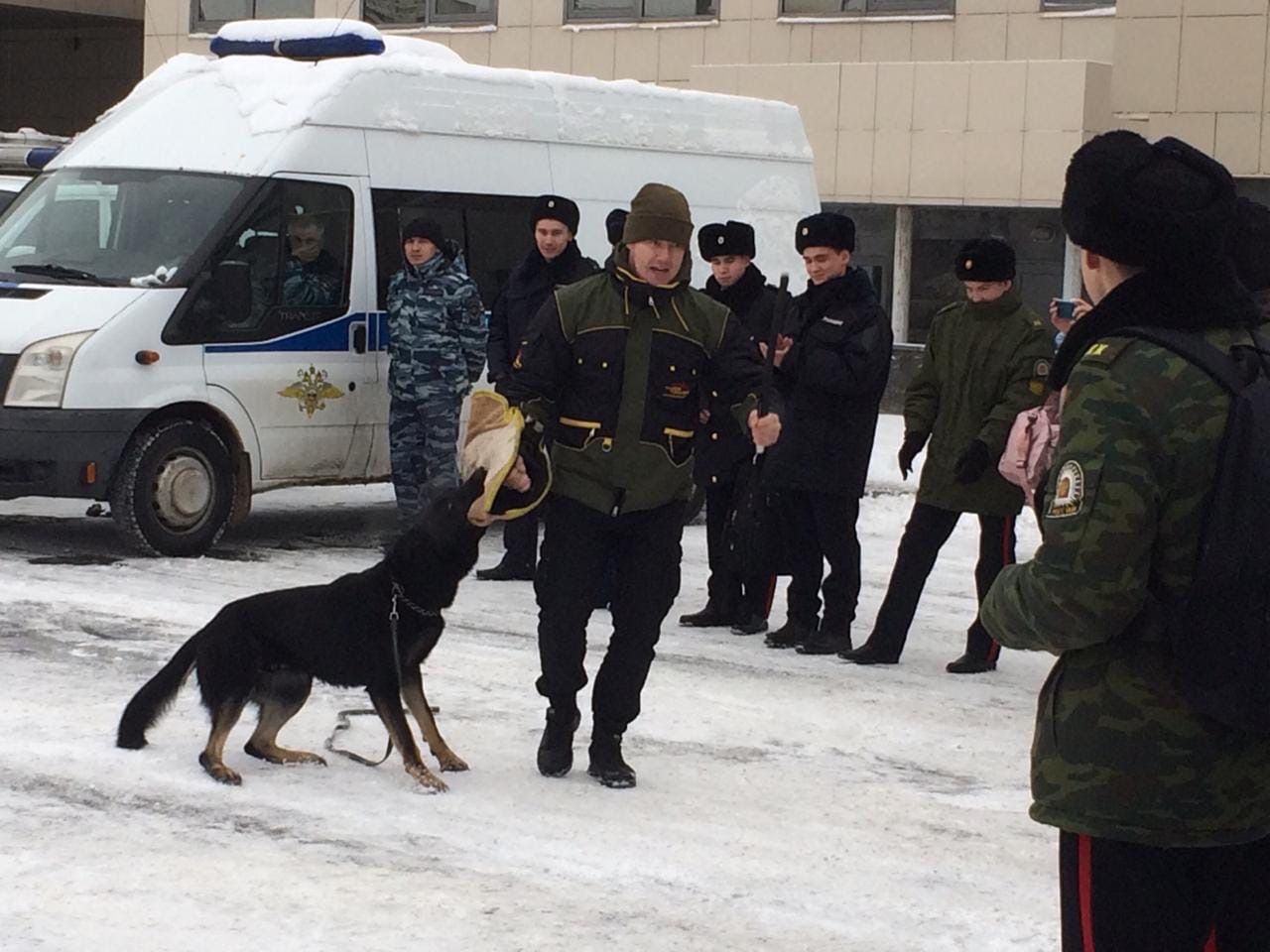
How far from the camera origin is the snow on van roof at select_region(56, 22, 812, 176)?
11031 mm

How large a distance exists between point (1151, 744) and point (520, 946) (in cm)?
211

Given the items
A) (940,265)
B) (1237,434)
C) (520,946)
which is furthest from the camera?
(940,265)

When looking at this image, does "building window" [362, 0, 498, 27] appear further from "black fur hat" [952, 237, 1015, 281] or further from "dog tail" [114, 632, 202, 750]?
"dog tail" [114, 632, 202, 750]

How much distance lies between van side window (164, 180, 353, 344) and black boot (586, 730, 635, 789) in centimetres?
476

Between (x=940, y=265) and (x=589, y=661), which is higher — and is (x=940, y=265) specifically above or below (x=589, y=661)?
above

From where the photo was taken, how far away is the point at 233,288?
10641 millimetres

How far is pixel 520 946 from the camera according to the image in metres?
4.83

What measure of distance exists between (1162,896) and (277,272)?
840 cm

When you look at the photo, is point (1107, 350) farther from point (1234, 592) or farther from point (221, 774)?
point (221, 774)

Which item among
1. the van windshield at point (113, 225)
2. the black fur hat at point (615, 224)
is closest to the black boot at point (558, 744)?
the black fur hat at point (615, 224)

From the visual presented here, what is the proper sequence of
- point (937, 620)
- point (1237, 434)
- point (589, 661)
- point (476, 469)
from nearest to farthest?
1. point (1237, 434)
2. point (476, 469)
3. point (589, 661)
4. point (937, 620)

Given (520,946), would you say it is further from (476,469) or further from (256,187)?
(256,187)

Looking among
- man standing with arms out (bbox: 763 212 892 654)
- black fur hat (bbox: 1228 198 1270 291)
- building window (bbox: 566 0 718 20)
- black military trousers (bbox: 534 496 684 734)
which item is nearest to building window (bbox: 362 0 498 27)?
building window (bbox: 566 0 718 20)

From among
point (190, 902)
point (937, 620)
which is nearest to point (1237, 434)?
point (190, 902)
